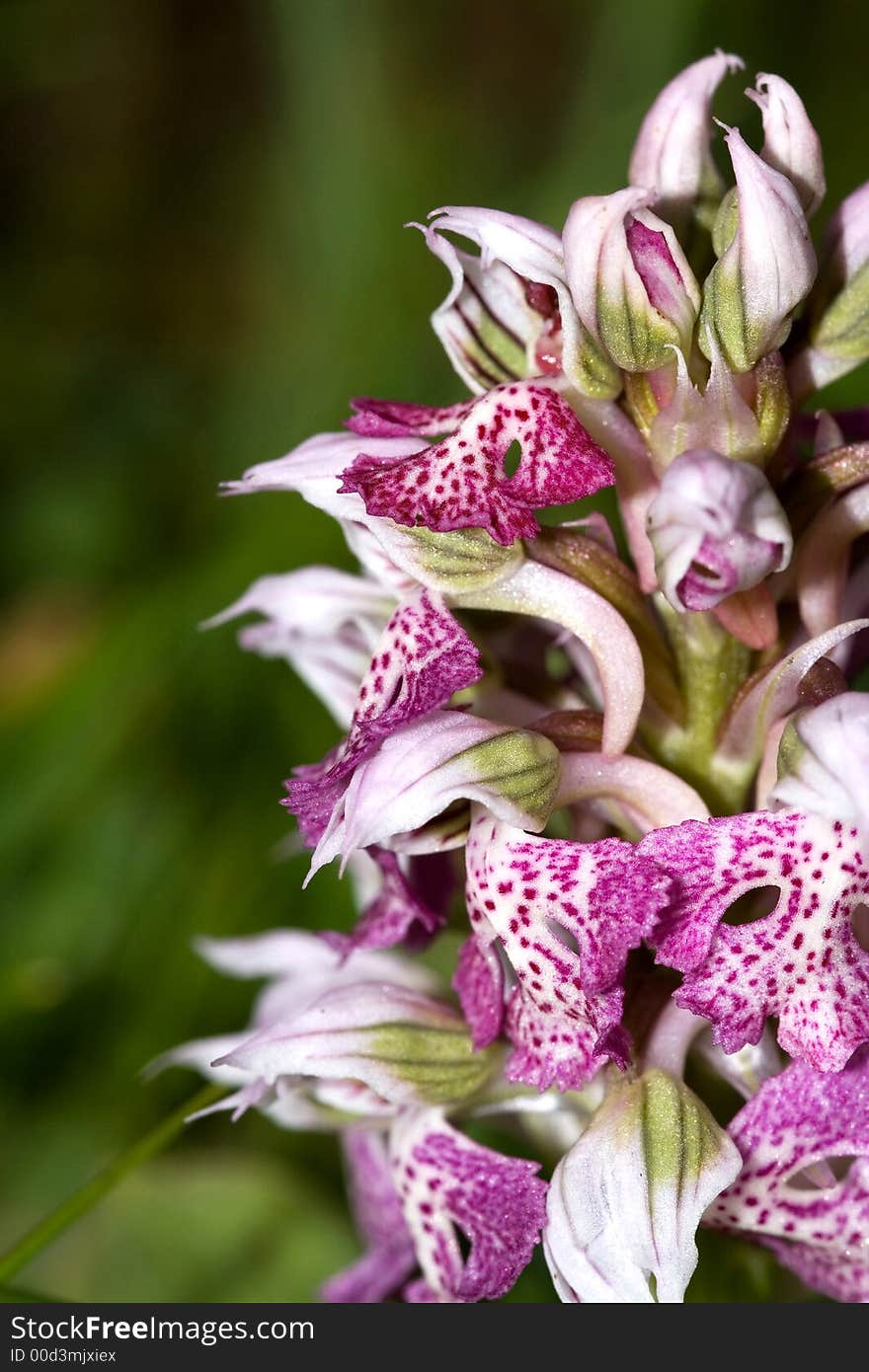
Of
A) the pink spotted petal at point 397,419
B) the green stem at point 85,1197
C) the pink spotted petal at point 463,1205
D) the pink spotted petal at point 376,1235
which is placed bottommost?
the pink spotted petal at point 376,1235

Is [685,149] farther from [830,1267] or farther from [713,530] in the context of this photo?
[830,1267]

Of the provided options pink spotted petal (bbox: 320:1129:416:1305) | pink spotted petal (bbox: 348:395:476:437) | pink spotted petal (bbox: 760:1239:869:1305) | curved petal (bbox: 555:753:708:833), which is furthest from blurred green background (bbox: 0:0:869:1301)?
pink spotted petal (bbox: 348:395:476:437)

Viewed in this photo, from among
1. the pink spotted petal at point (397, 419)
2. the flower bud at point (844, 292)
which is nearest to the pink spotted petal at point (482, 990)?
the pink spotted petal at point (397, 419)

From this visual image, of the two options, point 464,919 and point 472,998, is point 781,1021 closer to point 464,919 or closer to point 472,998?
point 472,998

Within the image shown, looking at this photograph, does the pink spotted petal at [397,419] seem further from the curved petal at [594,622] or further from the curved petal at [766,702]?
the curved petal at [766,702]

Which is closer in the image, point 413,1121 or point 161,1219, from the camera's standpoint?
point 413,1121

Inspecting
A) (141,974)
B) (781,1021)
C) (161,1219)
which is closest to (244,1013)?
(141,974)

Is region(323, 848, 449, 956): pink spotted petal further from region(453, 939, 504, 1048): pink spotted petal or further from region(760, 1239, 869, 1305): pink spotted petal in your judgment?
region(760, 1239, 869, 1305): pink spotted petal
